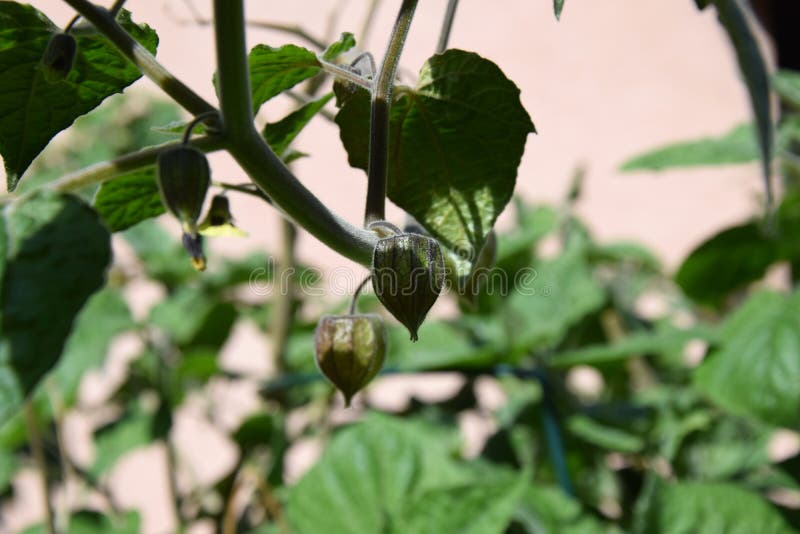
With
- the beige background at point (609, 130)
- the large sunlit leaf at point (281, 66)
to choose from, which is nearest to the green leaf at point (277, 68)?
the large sunlit leaf at point (281, 66)

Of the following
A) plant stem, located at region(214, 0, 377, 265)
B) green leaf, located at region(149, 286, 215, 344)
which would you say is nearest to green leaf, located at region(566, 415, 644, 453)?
green leaf, located at region(149, 286, 215, 344)

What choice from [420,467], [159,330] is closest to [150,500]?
[159,330]

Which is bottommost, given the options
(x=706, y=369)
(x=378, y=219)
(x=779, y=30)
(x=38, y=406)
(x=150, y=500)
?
(x=150, y=500)

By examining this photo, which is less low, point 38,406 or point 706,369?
point 706,369

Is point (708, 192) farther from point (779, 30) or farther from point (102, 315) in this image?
point (102, 315)

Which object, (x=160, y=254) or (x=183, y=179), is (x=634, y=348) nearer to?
(x=183, y=179)

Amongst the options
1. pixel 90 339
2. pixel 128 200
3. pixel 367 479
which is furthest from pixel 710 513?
pixel 90 339
